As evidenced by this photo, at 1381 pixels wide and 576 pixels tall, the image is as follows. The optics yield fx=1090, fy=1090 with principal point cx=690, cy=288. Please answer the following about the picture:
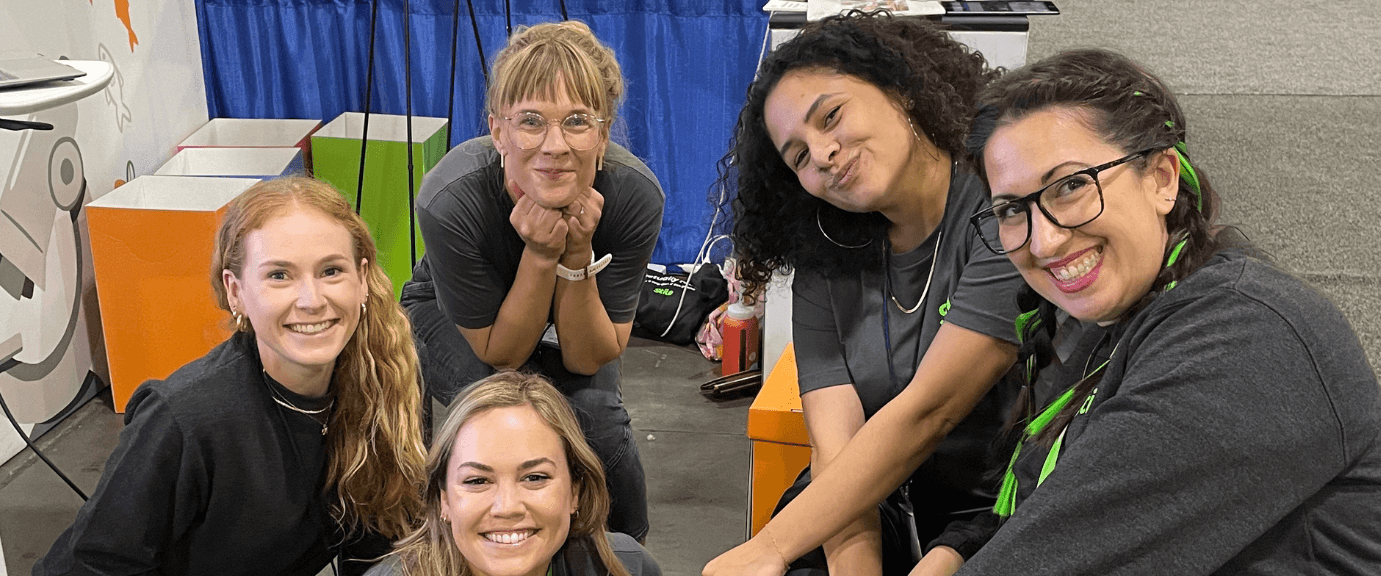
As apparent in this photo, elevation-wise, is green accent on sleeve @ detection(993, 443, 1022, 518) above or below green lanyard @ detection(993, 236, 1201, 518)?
below

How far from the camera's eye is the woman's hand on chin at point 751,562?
160 cm

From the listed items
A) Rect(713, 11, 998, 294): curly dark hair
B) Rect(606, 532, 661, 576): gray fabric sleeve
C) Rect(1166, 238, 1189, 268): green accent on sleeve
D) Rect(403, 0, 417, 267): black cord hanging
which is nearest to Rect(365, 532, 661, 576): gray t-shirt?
Rect(606, 532, 661, 576): gray fabric sleeve

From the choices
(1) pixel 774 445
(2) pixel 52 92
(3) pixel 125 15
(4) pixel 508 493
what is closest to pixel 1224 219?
(1) pixel 774 445

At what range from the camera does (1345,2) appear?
4.60m

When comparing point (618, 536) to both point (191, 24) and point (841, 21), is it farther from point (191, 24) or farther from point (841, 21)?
point (191, 24)

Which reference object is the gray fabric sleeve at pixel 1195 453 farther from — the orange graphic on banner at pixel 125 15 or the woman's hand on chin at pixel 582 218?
the orange graphic on banner at pixel 125 15

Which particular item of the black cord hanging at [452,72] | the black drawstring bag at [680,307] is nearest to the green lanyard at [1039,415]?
the black drawstring bag at [680,307]

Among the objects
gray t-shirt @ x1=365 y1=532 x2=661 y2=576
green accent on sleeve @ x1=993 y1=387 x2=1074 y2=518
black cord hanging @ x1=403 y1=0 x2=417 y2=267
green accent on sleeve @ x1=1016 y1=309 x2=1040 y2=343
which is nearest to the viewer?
green accent on sleeve @ x1=993 y1=387 x2=1074 y2=518

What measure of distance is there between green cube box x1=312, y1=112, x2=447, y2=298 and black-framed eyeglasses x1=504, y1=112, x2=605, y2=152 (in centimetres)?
183

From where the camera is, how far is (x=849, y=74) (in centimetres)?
157

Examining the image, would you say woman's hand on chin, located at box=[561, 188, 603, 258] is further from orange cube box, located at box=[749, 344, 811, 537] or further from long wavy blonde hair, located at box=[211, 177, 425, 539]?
orange cube box, located at box=[749, 344, 811, 537]

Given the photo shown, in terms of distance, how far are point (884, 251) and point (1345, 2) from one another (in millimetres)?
3936

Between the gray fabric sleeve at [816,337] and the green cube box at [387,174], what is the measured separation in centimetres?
211

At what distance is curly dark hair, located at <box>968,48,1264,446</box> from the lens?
1115mm
